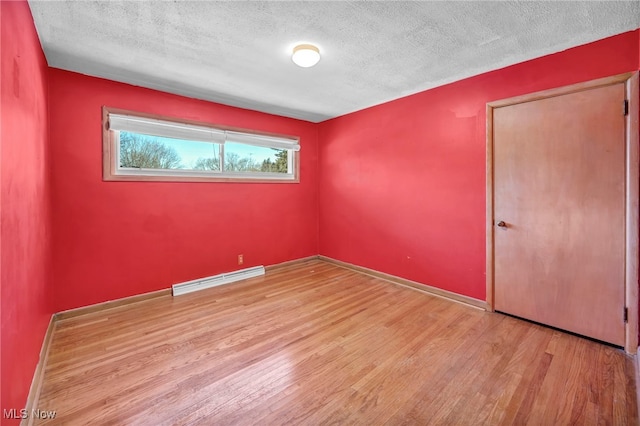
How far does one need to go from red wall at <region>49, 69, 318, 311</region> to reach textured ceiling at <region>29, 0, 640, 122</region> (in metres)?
0.29

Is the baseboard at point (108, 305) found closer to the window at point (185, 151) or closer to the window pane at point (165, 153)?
the window at point (185, 151)

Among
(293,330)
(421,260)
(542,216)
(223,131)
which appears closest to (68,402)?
(293,330)

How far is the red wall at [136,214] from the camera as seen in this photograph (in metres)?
2.57

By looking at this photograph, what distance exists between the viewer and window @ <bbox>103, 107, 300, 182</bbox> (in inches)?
111

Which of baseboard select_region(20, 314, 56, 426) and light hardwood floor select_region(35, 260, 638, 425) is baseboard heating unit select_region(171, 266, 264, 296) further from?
baseboard select_region(20, 314, 56, 426)

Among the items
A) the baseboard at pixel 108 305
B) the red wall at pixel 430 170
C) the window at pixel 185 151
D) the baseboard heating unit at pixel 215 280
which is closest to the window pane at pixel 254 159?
the window at pixel 185 151

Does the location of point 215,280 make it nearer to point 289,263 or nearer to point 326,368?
point 289,263

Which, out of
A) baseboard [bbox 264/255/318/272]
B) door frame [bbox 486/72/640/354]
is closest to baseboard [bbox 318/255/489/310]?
baseboard [bbox 264/255/318/272]

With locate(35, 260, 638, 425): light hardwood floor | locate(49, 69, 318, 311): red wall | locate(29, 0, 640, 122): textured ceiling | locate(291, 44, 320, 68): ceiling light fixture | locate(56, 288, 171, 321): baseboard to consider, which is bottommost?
locate(35, 260, 638, 425): light hardwood floor

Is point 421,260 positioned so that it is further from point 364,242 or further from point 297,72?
point 297,72

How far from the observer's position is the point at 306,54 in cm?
Answer: 217

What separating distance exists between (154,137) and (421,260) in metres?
3.37

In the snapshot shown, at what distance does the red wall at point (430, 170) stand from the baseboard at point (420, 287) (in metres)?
0.06

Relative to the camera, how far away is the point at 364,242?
3.99m
